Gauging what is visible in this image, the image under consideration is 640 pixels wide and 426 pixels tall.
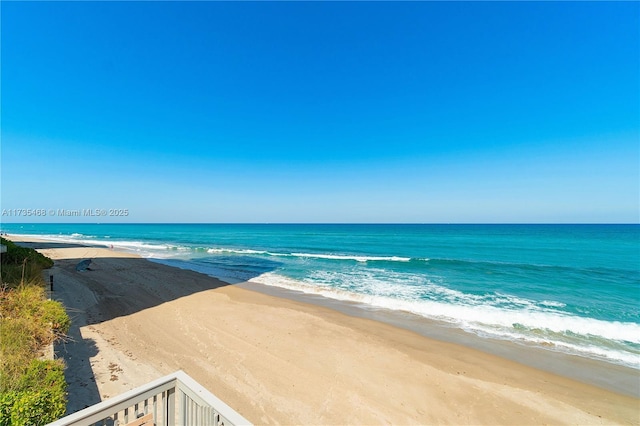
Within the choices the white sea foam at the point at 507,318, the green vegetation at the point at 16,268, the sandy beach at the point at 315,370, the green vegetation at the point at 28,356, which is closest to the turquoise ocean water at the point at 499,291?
the white sea foam at the point at 507,318

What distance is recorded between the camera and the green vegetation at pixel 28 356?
2.93 m

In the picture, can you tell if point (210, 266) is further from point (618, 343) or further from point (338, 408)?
point (618, 343)

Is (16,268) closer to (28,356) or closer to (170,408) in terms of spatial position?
(28,356)

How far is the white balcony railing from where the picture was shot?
7.32 feet

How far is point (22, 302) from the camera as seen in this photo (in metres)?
6.06

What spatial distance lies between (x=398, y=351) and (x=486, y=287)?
34.9ft

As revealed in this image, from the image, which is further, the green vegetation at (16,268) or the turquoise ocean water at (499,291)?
the turquoise ocean water at (499,291)

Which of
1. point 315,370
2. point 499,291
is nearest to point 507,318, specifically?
point 499,291

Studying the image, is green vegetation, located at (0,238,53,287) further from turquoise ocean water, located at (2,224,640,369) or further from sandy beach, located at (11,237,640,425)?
turquoise ocean water, located at (2,224,640,369)

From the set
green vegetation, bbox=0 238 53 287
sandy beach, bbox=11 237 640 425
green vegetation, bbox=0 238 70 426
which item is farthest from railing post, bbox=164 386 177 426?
green vegetation, bbox=0 238 53 287

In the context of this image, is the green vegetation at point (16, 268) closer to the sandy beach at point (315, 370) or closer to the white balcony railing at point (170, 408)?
the sandy beach at point (315, 370)

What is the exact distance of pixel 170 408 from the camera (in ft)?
9.37

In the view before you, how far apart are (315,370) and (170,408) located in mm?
3914

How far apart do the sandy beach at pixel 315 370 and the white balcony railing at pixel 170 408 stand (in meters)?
2.24
